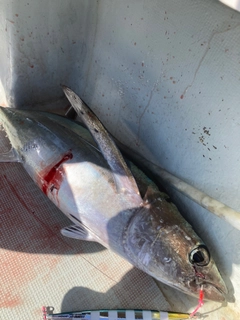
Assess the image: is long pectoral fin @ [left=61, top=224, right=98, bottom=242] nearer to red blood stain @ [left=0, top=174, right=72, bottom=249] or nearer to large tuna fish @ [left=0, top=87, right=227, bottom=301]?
large tuna fish @ [left=0, top=87, right=227, bottom=301]

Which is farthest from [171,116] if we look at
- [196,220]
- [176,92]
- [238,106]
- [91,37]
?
[91,37]

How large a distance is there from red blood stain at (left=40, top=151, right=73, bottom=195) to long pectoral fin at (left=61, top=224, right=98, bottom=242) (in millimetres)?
238

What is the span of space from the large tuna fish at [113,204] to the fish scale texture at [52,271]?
6.1 inches

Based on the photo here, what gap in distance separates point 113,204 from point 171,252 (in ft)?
1.19

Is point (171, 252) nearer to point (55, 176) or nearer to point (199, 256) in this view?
point (199, 256)

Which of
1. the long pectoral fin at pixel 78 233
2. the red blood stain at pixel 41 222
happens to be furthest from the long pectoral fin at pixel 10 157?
the long pectoral fin at pixel 78 233

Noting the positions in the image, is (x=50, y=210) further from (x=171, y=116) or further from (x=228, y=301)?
(x=228, y=301)

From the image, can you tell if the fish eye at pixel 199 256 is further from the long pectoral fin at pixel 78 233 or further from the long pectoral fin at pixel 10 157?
the long pectoral fin at pixel 10 157

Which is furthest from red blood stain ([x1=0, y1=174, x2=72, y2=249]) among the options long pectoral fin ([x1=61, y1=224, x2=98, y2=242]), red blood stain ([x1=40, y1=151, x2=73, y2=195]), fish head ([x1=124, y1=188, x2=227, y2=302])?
fish head ([x1=124, y1=188, x2=227, y2=302])

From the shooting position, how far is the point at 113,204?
154cm

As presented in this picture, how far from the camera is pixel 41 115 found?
199 cm

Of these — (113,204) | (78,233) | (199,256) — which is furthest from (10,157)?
(199,256)

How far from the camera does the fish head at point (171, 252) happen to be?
1382 mm

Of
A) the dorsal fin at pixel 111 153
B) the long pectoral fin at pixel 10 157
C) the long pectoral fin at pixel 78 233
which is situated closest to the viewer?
the dorsal fin at pixel 111 153
